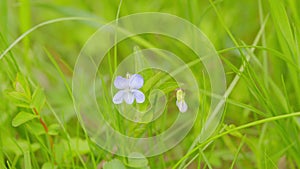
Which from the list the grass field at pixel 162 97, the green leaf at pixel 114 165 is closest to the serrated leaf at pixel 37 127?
the grass field at pixel 162 97

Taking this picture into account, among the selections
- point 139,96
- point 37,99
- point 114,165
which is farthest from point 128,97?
point 37,99

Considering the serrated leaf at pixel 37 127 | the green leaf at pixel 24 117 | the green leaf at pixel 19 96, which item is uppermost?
the green leaf at pixel 19 96

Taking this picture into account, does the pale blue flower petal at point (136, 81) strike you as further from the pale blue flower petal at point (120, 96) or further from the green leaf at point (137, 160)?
the green leaf at point (137, 160)

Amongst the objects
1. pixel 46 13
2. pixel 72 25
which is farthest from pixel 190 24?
pixel 46 13

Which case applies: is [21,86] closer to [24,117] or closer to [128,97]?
[24,117]

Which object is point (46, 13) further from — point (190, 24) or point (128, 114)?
point (128, 114)

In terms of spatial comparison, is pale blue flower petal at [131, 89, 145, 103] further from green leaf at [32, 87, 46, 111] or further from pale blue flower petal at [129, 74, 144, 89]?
green leaf at [32, 87, 46, 111]
